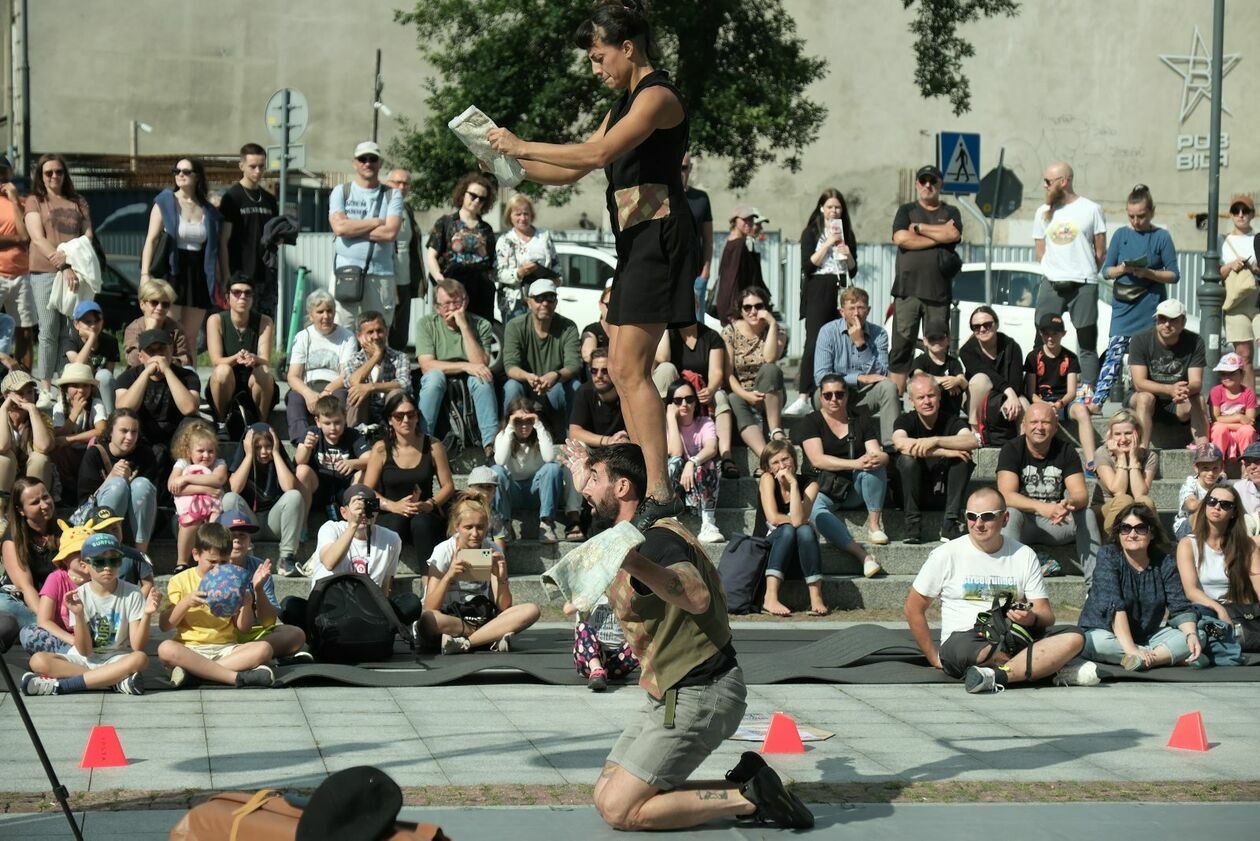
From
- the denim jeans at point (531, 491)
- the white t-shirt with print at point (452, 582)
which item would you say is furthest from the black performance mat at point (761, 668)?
the denim jeans at point (531, 491)

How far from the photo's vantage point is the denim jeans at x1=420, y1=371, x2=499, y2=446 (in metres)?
11.9

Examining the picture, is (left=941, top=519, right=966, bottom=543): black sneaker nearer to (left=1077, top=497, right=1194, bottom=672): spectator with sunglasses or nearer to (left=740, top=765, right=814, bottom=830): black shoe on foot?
(left=1077, top=497, right=1194, bottom=672): spectator with sunglasses

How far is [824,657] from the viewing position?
8992 millimetres

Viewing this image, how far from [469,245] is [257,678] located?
16.9 ft

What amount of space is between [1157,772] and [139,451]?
6.63 metres

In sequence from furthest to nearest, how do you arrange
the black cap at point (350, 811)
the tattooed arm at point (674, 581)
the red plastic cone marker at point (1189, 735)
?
the red plastic cone marker at point (1189, 735) → the tattooed arm at point (674, 581) → the black cap at point (350, 811)

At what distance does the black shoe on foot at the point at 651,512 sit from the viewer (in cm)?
573

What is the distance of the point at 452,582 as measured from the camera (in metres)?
9.66

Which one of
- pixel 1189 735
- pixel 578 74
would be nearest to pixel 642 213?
pixel 1189 735

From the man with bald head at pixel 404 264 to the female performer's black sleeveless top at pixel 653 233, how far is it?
21.8ft

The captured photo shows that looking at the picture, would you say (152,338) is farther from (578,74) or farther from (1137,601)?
(578,74)

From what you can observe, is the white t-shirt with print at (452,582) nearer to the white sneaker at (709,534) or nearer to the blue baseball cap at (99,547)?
the blue baseball cap at (99,547)

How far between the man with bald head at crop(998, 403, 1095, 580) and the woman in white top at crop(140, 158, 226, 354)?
5933 millimetres

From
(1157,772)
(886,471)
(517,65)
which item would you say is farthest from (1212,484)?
(517,65)
